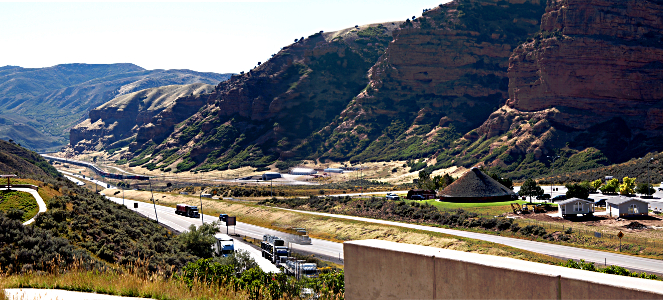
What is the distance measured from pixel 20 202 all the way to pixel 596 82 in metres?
156

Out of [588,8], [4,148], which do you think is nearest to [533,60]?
[588,8]

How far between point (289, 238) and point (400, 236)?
1383 cm

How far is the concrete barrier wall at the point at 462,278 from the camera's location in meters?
8.59

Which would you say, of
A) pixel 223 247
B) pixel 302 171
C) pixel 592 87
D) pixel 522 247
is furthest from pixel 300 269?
pixel 302 171

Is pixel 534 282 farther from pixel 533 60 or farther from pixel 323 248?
pixel 533 60

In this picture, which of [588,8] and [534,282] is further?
[588,8]

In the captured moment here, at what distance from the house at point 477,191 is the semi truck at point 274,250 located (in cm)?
4702

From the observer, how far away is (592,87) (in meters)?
150

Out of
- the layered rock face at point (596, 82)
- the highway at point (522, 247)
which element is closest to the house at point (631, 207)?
the highway at point (522, 247)

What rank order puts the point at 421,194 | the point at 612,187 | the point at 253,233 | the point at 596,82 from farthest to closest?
the point at 596,82, the point at 421,194, the point at 612,187, the point at 253,233

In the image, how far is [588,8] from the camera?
502 feet

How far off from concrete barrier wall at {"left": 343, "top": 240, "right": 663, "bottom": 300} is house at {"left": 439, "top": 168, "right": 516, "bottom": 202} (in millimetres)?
79367

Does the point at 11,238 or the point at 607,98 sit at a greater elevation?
the point at 607,98

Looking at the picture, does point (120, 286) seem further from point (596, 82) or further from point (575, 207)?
point (596, 82)
